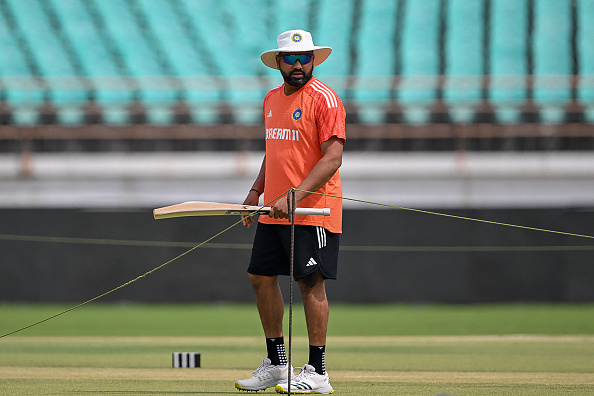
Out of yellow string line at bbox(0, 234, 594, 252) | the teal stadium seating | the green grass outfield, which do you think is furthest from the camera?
the teal stadium seating

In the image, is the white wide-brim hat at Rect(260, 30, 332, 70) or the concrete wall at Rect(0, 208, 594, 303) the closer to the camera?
the white wide-brim hat at Rect(260, 30, 332, 70)

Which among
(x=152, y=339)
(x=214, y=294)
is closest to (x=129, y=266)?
(x=214, y=294)

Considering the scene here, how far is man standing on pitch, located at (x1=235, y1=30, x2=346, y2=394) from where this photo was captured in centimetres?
457

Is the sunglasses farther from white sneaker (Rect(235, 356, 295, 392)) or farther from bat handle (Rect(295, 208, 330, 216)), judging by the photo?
white sneaker (Rect(235, 356, 295, 392))

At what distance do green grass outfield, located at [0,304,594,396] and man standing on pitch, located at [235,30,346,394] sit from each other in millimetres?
220

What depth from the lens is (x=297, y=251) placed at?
15.1 ft

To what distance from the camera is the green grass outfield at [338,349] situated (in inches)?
193

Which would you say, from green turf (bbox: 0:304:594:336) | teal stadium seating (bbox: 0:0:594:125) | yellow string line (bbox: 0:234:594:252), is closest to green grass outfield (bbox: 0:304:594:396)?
green turf (bbox: 0:304:594:336)

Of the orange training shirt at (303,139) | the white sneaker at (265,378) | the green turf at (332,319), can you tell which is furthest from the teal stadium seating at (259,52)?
the white sneaker at (265,378)

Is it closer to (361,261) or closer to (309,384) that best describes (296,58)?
(309,384)

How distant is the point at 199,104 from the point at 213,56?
2.34 meters

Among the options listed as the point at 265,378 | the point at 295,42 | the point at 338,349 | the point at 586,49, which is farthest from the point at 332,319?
the point at 586,49

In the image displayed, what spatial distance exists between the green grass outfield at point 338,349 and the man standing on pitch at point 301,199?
220mm

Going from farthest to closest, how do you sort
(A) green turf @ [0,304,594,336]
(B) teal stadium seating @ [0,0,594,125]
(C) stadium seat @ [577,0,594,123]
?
(B) teal stadium seating @ [0,0,594,125] → (C) stadium seat @ [577,0,594,123] → (A) green turf @ [0,304,594,336]
